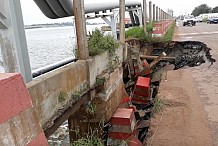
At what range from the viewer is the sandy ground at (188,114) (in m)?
4.25

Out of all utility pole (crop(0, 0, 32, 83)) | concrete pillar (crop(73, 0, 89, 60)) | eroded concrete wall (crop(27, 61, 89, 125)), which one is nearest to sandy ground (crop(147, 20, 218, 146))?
eroded concrete wall (crop(27, 61, 89, 125))

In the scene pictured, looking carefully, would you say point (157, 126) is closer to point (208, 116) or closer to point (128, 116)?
point (128, 116)

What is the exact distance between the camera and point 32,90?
308 cm

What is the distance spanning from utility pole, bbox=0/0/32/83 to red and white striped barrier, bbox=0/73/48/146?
4.75ft

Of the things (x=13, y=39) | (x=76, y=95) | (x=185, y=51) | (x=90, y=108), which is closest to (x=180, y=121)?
(x=90, y=108)

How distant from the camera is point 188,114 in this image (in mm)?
5094

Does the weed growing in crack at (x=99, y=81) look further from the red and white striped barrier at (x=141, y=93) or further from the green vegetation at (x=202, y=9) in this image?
the green vegetation at (x=202, y=9)

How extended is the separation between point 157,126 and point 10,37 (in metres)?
2.83

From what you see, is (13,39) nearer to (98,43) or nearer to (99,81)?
(99,81)

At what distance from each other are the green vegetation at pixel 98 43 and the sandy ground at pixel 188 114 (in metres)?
1.60

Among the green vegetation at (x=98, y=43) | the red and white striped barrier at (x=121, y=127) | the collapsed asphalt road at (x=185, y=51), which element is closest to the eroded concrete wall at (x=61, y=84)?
the green vegetation at (x=98, y=43)

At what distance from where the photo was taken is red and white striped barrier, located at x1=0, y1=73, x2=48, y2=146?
160 centimetres

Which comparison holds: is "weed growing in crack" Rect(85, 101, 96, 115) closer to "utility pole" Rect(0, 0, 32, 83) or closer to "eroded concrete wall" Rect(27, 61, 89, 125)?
"eroded concrete wall" Rect(27, 61, 89, 125)

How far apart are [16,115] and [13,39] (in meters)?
1.60
